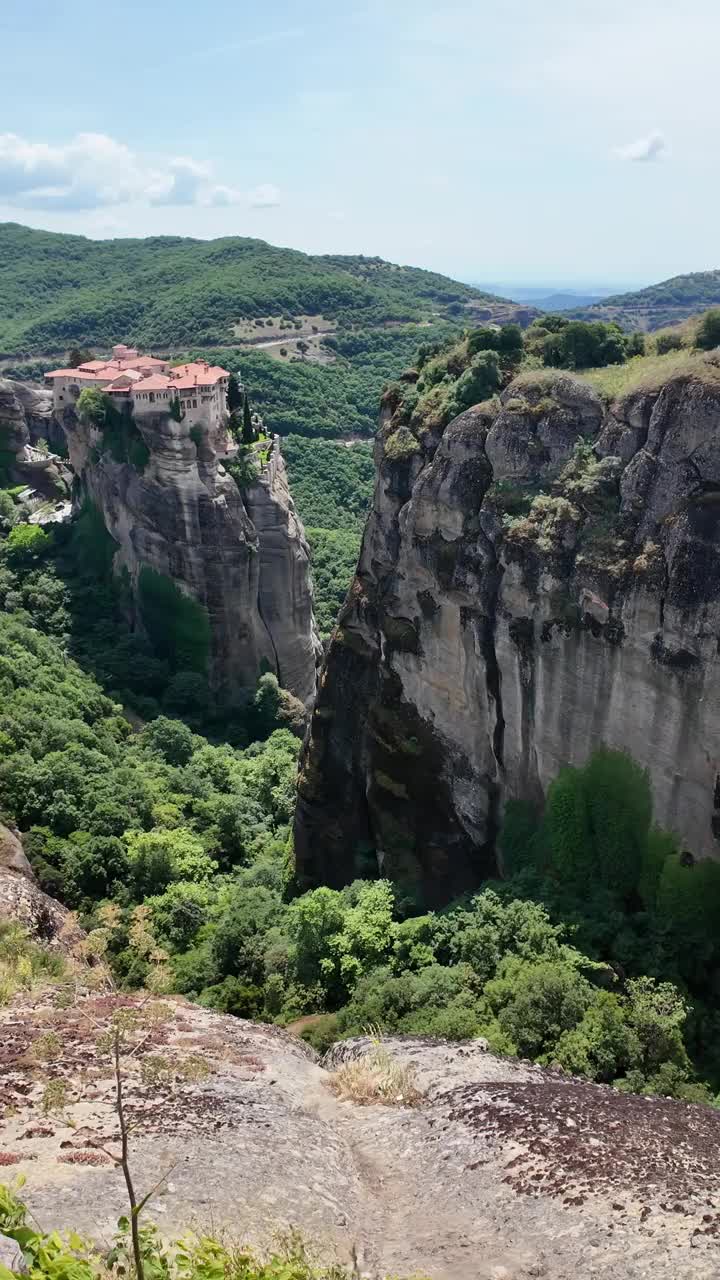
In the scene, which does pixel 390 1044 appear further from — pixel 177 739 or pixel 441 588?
pixel 177 739

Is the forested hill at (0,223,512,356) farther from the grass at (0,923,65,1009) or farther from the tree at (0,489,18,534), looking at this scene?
the grass at (0,923,65,1009)

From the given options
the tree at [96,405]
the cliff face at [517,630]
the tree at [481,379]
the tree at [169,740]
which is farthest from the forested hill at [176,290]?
the tree at [481,379]

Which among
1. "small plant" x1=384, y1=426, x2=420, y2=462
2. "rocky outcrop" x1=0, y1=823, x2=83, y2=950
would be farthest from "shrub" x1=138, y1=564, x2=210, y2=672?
"small plant" x1=384, y1=426, x2=420, y2=462

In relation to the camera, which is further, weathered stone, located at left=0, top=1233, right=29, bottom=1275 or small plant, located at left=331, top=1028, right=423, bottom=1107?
small plant, located at left=331, top=1028, right=423, bottom=1107

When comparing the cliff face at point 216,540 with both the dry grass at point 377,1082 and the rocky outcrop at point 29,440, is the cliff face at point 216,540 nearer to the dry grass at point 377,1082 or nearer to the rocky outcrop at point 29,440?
the rocky outcrop at point 29,440

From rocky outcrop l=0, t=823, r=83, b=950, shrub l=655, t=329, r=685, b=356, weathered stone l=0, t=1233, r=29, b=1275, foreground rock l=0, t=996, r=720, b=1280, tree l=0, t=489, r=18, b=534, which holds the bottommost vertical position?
rocky outcrop l=0, t=823, r=83, b=950

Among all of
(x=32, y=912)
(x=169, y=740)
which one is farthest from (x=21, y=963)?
(x=169, y=740)

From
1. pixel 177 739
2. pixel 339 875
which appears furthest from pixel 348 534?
pixel 339 875
